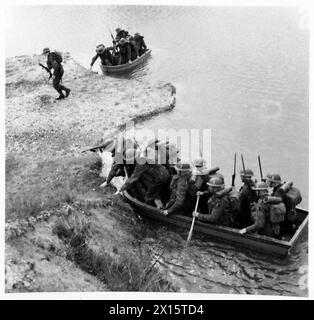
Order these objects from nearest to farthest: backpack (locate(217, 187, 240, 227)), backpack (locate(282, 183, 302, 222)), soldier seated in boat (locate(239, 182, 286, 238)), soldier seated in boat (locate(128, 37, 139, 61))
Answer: soldier seated in boat (locate(239, 182, 286, 238)) < backpack (locate(217, 187, 240, 227)) < backpack (locate(282, 183, 302, 222)) < soldier seated in boat (locate(128, 37, 139, 61))

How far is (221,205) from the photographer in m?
9.94

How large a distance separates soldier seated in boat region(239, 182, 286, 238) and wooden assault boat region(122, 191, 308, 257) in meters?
0.22

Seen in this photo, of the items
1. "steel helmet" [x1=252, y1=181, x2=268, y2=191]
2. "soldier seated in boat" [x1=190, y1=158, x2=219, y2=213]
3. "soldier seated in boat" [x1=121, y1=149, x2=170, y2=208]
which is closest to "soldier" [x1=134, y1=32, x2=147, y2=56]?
"soldier seated in boat" [x1=121, y1=149, x2=170, y2=208]

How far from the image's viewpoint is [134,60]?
2169cm

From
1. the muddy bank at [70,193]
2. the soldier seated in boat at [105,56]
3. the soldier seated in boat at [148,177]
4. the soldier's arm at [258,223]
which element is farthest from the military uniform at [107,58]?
the soldier's arm at [258,223]

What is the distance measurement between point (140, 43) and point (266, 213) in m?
15.0

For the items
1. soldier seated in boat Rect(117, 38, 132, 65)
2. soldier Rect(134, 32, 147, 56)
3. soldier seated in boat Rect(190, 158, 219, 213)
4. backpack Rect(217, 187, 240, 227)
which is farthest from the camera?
soldier Rect(134, 32, 147, 56)

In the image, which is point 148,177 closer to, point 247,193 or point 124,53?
point 247,193

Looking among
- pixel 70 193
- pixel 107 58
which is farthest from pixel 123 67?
pixel 70 193

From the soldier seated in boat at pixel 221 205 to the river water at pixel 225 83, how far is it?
61 cm

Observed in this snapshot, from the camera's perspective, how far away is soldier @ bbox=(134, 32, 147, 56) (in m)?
22.4

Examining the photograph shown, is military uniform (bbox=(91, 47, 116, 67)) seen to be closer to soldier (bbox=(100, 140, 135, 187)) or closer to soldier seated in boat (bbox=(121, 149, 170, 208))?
soldier (bbox=(100, 140, 135, 187))

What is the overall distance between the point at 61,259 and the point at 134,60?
14.8 metres

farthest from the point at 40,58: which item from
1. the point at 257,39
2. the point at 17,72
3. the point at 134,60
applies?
the point at 257,39
